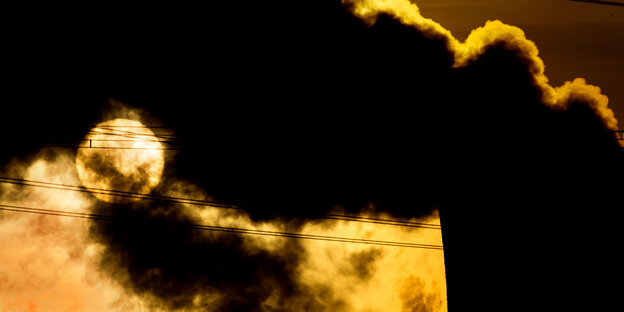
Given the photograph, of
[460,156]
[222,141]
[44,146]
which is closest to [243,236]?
[222,141]

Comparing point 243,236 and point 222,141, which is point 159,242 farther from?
point 222,141

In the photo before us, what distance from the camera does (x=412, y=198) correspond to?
1421cm

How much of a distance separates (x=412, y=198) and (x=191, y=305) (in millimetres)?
11407

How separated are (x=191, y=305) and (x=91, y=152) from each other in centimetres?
778

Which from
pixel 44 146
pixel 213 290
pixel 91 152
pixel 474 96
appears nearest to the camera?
pixel 474 96

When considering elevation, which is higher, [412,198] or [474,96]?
[474,96]

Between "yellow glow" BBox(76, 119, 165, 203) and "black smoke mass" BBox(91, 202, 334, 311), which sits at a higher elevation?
"yellow glow" BBox(76, 119, 165, 203)

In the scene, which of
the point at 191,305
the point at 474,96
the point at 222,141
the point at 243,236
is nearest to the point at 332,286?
the point at 243,236

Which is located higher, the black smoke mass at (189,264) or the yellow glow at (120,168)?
the yellow glow at (120,168)

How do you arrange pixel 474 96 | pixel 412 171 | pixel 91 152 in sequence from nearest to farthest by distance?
pixel 412 171 → pixel 474 96 → pixel 91 152

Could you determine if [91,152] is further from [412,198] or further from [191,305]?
[412,198]

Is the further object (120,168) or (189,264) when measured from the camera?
(189,264)

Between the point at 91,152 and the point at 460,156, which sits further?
the point at 91,152

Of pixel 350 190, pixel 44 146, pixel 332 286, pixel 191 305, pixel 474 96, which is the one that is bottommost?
pixel 191 305
